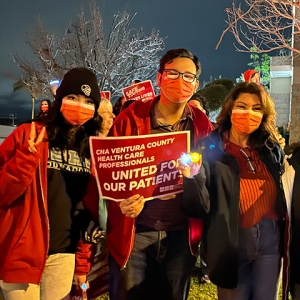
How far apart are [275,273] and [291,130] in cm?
1106

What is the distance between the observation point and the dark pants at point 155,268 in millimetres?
2754

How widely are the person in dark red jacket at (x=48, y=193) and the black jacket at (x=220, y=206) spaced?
2.64 ft

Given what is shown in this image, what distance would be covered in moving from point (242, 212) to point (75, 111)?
4.51 ft

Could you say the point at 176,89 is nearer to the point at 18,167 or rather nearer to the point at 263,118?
the point at 263,118

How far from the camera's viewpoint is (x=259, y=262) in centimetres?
279

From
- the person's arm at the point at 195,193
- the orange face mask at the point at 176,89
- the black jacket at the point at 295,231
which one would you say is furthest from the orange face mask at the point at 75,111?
the black jacket at the point at 295,231

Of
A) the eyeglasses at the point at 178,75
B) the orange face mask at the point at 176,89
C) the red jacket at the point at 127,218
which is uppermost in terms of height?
the eyeglasses at the point at 178,75

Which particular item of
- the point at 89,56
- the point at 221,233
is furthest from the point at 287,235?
the point at 89,56

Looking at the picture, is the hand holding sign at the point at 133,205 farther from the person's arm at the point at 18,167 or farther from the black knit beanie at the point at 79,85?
the black knit beanie at the point at 79,85

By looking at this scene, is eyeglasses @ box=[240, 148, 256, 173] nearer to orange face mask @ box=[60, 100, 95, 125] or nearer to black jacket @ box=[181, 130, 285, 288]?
black jacket @ box=[181, 130, 285, 288]

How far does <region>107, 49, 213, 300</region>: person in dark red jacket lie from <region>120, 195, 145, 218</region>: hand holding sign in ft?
0.22

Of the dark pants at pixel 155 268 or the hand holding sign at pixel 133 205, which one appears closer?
the hand holding sign at pixel 133 205

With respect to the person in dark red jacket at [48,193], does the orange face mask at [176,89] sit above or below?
above

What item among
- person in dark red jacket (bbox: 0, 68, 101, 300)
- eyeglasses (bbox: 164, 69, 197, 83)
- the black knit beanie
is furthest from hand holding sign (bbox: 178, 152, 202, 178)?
the black knit beanie
